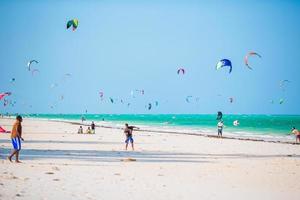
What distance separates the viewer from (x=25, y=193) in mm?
9312

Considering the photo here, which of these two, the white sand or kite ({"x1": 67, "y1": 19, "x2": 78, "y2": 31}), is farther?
kite ({"x1": 67, "y1": 19, "x2": 78, "y2": 31})

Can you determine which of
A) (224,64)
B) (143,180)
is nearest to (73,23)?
(224,64)

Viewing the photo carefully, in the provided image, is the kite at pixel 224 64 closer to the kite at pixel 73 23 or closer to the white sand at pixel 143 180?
the kite at pixel 73 23

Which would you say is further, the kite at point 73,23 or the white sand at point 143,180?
the kite at point 73,23

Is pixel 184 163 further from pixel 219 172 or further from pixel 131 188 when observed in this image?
pixel 131 188

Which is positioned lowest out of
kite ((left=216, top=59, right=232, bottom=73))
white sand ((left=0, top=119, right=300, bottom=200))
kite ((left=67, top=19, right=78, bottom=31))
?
white sand ((left=0, top=119, right=300, bottom=200))

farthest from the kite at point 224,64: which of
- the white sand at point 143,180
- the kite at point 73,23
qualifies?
the white sand at point 143,180

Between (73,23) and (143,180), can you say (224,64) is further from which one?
(143,180)

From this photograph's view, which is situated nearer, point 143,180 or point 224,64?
point 143,180

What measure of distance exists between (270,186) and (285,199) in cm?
175

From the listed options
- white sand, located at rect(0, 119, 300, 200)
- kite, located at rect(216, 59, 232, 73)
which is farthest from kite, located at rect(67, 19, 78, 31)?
white sand, located at rect(0, 119, 300, 200)

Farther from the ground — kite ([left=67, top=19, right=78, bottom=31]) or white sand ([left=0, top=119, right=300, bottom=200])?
kite ([left=67, top=19, right=78, bottom=31])

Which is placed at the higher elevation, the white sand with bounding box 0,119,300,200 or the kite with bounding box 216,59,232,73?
the kite with bounding box 216,59,232,73

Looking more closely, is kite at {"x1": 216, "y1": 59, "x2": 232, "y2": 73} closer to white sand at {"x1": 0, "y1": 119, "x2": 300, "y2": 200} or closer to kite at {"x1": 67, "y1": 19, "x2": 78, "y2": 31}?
kite at {"x1": 67, "y1": 19, "x2": 78, "y2": 31}
